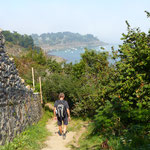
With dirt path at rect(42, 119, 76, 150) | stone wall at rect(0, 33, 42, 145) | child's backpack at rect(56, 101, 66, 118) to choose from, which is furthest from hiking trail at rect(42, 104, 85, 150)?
stone wall at rect(0, 33, 42, 145)

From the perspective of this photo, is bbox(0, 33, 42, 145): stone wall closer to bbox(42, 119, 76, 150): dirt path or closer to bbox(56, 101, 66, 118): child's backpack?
bbox(42, 119, 76, 150): dirt path

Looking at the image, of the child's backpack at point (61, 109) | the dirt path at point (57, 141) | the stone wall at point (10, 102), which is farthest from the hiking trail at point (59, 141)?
the stone wall at point (10, 102)

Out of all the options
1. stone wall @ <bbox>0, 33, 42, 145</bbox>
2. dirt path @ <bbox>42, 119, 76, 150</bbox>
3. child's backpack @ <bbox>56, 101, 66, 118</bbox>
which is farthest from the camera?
Result: child's backpack @ <bbox>56, 101, 66, 118</bbox>

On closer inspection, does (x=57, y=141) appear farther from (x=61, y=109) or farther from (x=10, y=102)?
(x=10, y=102)

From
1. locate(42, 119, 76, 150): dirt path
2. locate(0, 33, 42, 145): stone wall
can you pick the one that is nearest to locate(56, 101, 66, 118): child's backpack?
locate(42, 119, 76, 150): dirt path

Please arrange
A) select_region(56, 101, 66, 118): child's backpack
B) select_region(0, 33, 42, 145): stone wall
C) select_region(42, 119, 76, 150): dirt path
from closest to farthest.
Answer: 1. select_region(0, 33, 42, 145): stone wall
2. select_region(42, 119, 76, 150): dirt path
3. select_region(56, 101, 66, 118): child's backpack

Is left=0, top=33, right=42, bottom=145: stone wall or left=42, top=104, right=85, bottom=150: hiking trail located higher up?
left=0, top=33, right=42, bottom=145: stone wall

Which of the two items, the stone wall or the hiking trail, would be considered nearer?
the stone wall

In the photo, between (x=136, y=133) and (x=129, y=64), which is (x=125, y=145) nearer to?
(x=136, y=133)

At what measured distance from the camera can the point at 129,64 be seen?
6.48m

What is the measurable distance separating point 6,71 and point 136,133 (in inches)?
152

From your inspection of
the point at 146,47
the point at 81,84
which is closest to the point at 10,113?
the point at 146,47

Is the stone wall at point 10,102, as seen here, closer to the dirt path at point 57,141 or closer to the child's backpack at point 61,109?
the dirt path at point 57,141

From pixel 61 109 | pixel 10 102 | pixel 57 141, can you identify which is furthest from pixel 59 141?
pixel 10 102
